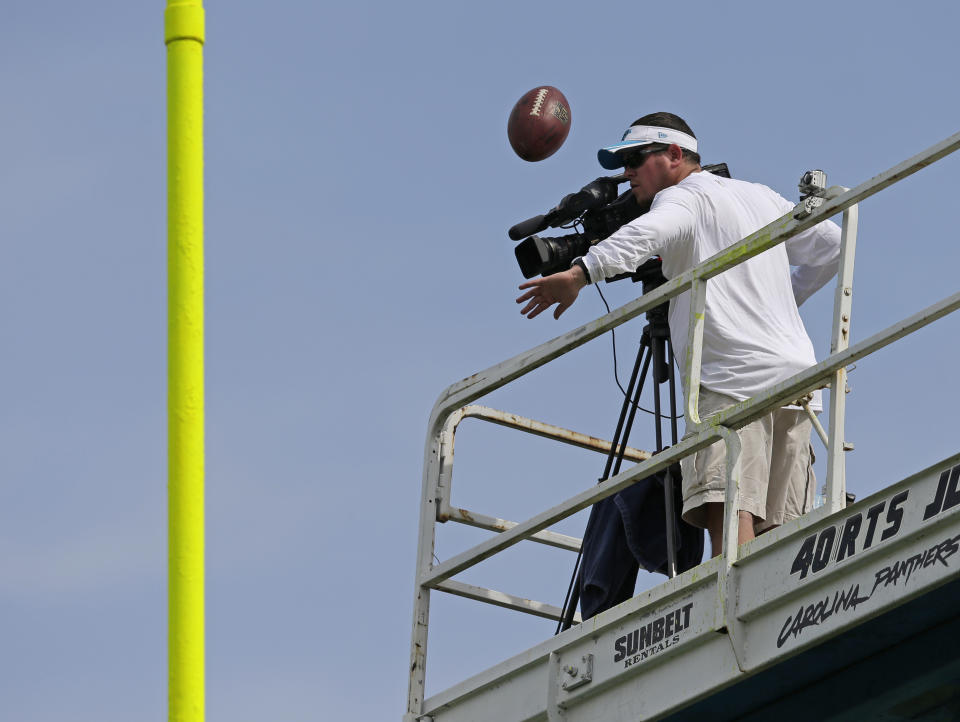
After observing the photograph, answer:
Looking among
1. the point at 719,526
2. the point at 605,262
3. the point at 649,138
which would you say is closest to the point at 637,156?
the point at 649,138

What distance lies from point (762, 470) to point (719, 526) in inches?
9.7

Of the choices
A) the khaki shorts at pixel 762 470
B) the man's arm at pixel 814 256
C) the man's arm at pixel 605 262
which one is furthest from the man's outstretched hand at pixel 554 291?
the man's arm at pixel 814 256

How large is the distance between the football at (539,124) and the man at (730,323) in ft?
3.35

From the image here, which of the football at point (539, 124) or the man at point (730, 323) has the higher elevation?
the football at point (539, 124)

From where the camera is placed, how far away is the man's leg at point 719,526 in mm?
6531

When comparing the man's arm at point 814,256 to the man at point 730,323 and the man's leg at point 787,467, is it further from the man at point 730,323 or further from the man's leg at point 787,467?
the man's leg at point 787,467

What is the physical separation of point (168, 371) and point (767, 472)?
250 cm

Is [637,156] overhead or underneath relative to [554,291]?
overhead

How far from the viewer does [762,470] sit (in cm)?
663

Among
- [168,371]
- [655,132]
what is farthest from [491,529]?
[168,371]

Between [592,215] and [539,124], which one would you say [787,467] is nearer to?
[592,215]

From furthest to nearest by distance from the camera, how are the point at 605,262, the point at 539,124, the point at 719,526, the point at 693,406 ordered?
the point at 539,124 < the point at 605,262 < the point at 719,526 < the point at 693,406

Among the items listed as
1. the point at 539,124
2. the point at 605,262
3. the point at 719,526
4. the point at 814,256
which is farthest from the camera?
the point at 539,124

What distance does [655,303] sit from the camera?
6578 mm
